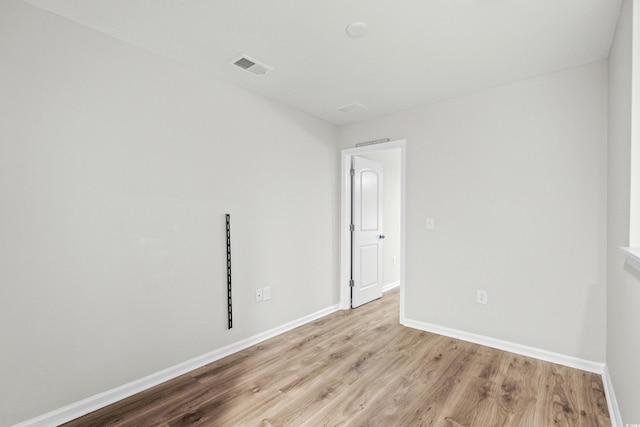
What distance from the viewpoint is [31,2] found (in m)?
1.66

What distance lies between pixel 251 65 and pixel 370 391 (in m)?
2.58

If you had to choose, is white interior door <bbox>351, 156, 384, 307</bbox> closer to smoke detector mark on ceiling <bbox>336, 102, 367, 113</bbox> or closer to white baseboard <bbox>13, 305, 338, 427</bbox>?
smoke detector mark on ceiling <bbox>336, 102, 367, 113</bbox>

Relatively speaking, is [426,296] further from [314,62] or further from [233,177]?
[314,62]

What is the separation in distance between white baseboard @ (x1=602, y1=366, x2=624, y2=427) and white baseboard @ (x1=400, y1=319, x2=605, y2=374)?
0.34ft

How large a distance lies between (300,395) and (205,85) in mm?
2480

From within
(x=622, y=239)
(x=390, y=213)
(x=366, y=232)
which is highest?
(x=390, y=213)

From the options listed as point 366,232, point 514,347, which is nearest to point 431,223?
point 366,232

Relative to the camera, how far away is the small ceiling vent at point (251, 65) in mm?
2251

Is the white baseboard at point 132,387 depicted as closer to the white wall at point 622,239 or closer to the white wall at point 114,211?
the white wall at point 114,211

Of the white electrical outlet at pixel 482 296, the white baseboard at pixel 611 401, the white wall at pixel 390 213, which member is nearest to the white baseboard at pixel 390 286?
the white wall at pixel 390 213

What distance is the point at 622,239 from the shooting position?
1.64 meters

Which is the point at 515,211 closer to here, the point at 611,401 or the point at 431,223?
the point at 431,223

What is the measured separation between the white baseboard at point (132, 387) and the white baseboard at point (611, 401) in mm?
2495

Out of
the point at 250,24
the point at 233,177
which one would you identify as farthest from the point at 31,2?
the point at 233,177
